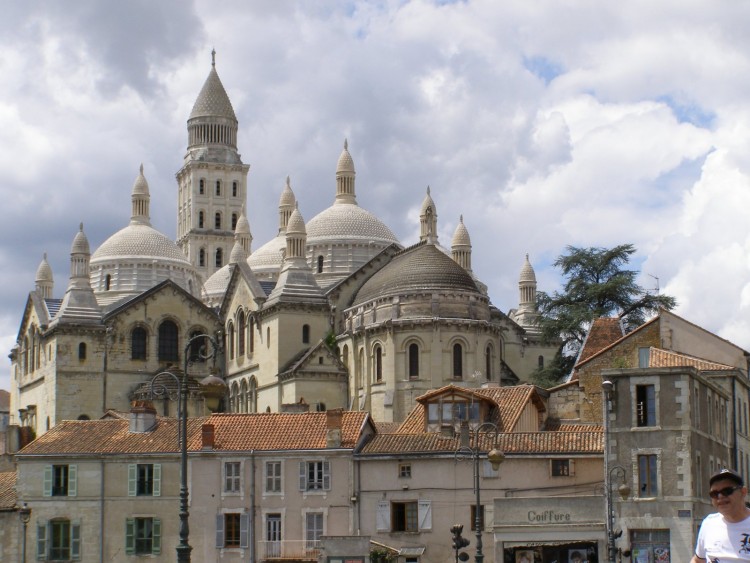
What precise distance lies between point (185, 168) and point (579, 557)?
4057 inches

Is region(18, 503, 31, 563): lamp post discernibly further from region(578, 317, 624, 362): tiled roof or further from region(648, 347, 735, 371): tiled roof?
region(578, 317, 624, 362): tiled roof

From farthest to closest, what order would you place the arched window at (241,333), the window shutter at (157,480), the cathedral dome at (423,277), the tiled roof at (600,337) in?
the arched window at (241,333) → the cathedral dome at (423,277) → the tiled roof at (600,337) → the window shutter at (157,480)

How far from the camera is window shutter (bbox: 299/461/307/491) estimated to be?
53.2 metres

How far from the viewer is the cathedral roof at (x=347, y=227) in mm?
111125

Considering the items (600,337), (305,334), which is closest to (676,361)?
(600,337)

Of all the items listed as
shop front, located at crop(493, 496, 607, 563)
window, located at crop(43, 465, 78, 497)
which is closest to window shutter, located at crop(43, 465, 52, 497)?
window, located at crop(43, 465, 78, 497)

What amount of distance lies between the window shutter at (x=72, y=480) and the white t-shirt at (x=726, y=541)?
146 ft

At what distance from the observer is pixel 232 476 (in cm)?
5378

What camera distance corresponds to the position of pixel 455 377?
→ 8644 cm

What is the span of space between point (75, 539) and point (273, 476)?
24.6 feet

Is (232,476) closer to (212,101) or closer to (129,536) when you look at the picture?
(129,536)

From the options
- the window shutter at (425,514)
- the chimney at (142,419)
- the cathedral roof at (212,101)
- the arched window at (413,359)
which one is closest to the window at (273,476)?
the window shutter at (425,514)

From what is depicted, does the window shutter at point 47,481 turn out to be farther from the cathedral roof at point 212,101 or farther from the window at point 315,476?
the cathedral roof at point 212,101

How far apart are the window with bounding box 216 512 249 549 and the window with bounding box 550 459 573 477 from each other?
11125 millimetres
